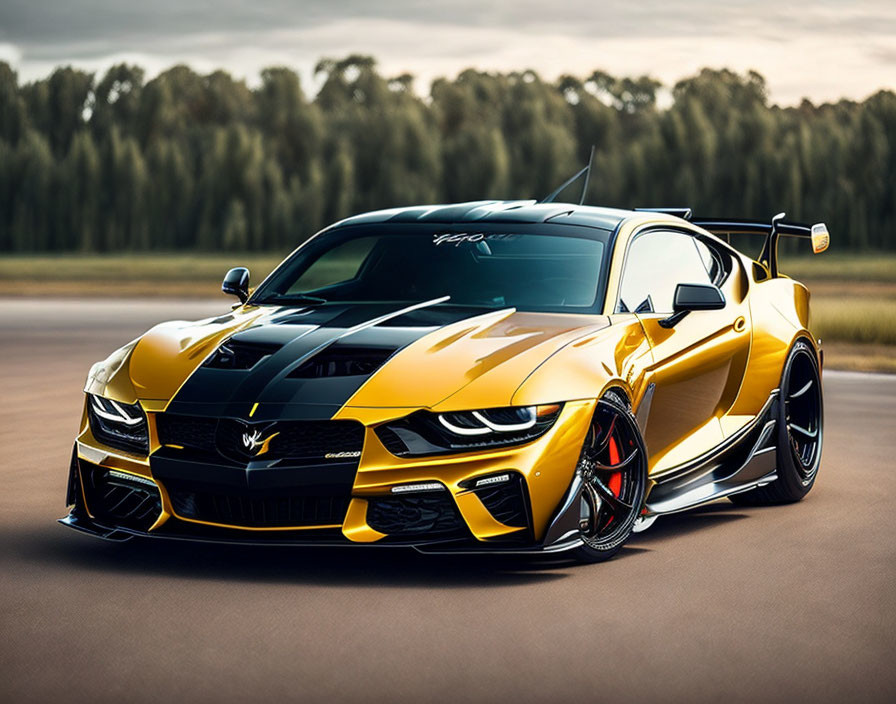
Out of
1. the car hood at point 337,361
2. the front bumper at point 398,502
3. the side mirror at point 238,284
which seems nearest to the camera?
the front bumper at point 398,502

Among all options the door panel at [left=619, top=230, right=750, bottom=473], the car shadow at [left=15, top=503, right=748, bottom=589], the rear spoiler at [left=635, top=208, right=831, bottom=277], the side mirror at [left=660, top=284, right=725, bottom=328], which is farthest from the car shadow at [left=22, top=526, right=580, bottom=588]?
the rear spoiler at [left=635, top=208, right=831, bottom=277]

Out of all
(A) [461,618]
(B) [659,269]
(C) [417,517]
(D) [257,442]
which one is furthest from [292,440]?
(B) [659,269]

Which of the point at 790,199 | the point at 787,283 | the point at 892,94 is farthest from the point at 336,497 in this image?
the point at 892,94

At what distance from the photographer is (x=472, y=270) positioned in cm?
823

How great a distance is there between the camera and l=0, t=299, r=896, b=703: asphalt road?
5406mm

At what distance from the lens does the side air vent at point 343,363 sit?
6.93 m

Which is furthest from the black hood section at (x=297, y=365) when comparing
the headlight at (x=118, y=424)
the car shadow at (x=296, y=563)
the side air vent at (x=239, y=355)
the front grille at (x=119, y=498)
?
the car shadow at (x=296, y=563)

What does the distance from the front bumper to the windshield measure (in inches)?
44.4

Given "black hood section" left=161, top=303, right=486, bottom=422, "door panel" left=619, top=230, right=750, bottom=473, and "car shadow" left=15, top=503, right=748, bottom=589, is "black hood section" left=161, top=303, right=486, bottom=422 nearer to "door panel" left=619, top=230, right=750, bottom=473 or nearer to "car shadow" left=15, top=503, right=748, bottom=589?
"car shadow" left=15, top=503, right=748, bottom=589

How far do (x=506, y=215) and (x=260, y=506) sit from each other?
7.74 ft

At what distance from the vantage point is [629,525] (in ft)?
24.5

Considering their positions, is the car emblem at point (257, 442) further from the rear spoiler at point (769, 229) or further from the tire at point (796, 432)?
the rear spoiler at point (769, 229)

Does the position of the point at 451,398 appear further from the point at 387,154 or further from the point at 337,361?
the point at 387,154

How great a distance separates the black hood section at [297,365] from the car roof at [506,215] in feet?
3.21
